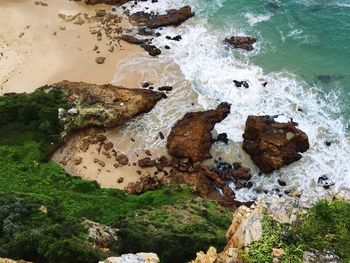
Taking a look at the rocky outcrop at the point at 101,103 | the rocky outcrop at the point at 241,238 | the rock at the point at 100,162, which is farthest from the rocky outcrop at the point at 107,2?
the rocky outcrop at the point at 241,238

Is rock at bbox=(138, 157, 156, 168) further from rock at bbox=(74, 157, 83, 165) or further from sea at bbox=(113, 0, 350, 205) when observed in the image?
rock at bbox=(74, 157, 83, 165)

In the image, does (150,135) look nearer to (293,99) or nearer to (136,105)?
(136,105)

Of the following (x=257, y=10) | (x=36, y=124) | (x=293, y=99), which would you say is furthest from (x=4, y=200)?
(x=257, y=10)

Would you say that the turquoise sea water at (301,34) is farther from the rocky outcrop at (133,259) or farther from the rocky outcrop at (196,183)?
the rocky outcrop at (133,259)

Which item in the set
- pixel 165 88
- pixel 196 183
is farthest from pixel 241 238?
pixel 165 88

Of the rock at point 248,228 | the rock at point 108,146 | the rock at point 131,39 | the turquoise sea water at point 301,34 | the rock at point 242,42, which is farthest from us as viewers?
the rock at point 131,39

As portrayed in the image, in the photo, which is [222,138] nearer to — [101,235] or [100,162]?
[100,162]
